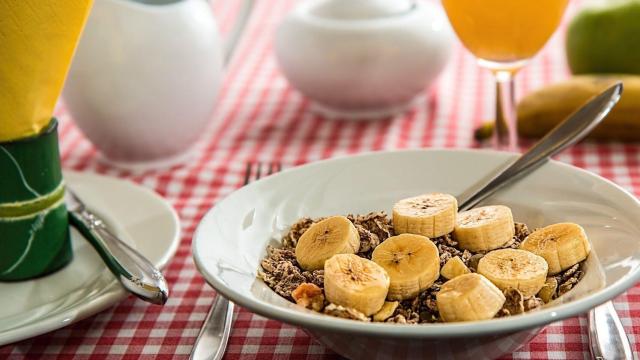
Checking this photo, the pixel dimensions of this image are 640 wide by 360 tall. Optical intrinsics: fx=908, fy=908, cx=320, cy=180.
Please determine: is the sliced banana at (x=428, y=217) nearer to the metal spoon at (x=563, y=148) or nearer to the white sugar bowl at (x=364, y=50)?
the metal spoon at (x=563, y=148)

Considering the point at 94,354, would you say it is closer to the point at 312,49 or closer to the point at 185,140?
the point at 185,140

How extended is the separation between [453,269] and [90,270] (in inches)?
12.6

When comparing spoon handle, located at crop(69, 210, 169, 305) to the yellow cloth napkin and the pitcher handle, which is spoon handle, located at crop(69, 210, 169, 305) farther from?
the pitcher handle

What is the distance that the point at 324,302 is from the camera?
1.86ft

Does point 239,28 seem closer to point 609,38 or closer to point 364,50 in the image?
point 364,50

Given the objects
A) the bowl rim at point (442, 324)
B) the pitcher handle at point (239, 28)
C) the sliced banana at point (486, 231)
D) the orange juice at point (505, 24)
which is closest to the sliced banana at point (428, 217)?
the sliced banana at point (486, 231)

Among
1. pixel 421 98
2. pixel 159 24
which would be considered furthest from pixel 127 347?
pixel 421 98

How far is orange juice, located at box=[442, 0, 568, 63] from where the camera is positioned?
83 centimetres

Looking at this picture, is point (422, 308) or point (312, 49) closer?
point (422, 308)

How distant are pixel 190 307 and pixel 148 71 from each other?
337mm

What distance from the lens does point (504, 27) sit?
847 millimetres

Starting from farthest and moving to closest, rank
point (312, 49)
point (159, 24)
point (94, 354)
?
point (312, 49), point (159, 24), point (94, 354)

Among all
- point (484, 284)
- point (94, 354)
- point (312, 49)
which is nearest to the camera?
point (484, 284)

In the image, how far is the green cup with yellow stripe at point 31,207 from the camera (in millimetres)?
710
